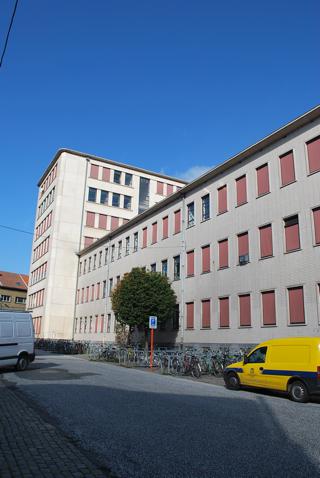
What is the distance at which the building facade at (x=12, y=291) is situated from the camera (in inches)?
3514

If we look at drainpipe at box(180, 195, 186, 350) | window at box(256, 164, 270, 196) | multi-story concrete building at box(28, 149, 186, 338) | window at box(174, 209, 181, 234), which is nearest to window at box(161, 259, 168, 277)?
window at box(174, 209, 181, 234)

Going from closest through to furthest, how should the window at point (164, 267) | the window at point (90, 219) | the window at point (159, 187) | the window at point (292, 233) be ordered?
the window at point (292, 233), the window at point (164, 267), the window at point (90, 219), the window at point (159, 187)

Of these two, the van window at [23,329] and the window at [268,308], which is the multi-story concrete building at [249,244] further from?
the van window at [23,329]

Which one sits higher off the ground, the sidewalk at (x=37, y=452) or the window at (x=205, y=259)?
the window at (x=205, y=259)

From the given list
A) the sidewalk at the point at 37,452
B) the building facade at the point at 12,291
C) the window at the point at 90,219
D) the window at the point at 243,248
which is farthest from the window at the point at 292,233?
the building facade at the point at 12,291

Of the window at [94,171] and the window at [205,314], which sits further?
the window at [94,171]

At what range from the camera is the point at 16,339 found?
18.7 meters

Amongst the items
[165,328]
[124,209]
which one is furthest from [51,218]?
[165,328]

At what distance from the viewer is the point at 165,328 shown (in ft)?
106

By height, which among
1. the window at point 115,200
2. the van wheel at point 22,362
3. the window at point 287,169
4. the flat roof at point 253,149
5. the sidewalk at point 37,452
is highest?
the window at point 115,200

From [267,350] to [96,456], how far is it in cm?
892

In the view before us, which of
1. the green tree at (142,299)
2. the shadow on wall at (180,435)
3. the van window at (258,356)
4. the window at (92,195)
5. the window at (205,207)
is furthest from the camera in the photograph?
the window at (92,195)

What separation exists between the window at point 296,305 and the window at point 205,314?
705cm

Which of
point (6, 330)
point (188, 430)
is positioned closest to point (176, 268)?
point (6, 330)
